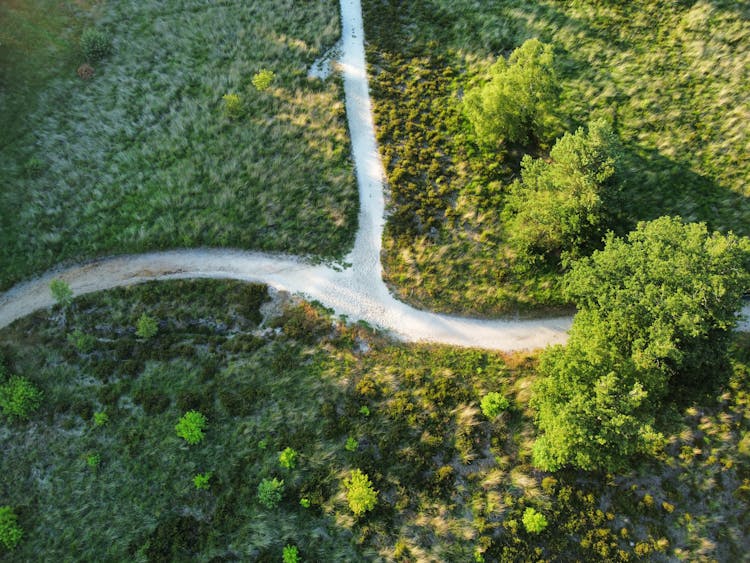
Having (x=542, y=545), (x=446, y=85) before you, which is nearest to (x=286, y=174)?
(x=446, y=85)

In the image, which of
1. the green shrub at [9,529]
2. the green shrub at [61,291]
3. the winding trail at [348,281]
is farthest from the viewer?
the winding trail at [348,281]

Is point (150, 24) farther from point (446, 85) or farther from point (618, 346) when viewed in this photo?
point (618, 346)

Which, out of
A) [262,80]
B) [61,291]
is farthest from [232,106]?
[61,291]

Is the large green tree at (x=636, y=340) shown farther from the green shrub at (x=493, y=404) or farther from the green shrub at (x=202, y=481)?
the green shrub at (x=202, y=481)

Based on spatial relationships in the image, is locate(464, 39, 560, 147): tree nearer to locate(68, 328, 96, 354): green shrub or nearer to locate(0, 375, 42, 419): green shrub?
locate(68, 328, 96, 354): green shrub

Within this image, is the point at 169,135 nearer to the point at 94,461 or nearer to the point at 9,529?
the point at 94,461

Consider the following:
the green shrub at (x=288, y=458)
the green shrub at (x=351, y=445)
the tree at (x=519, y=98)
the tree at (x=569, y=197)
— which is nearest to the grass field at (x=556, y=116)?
the tree at (x=569, y=197)

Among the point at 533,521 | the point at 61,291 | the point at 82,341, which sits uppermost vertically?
the point at 61,291
